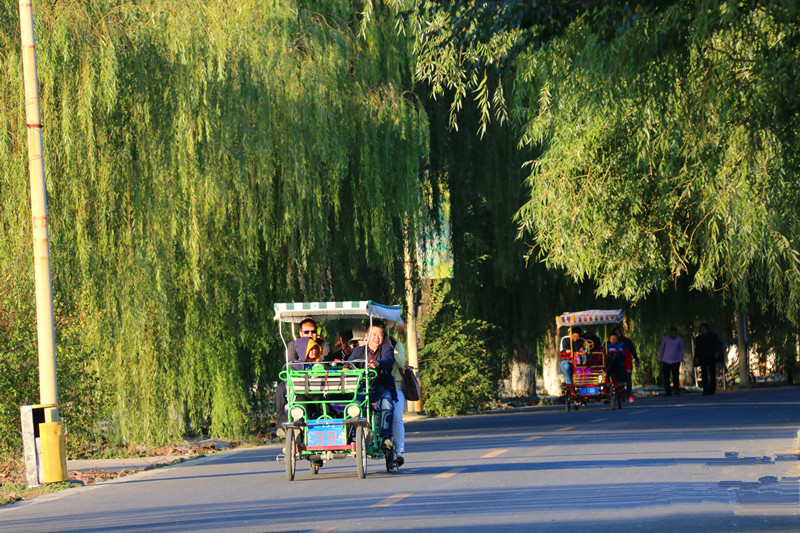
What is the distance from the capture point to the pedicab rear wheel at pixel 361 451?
13672mm

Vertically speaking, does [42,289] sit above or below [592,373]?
above

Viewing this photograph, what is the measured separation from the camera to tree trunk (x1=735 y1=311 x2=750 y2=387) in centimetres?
3878

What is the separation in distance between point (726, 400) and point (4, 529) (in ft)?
73.8

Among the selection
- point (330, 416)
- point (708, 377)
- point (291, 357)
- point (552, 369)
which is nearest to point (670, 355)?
point (708, 377)

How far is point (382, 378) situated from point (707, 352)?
2120 centimetres

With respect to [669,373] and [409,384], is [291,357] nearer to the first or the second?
[409,384]

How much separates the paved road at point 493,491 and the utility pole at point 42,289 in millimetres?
868

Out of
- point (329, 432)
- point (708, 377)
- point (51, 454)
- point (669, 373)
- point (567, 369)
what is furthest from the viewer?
point (669, 373)

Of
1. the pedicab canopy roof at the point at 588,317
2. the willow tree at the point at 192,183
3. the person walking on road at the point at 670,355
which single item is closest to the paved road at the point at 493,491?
the willow tree at the point at 192,183

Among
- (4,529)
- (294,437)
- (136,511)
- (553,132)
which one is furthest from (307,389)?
(553,132)

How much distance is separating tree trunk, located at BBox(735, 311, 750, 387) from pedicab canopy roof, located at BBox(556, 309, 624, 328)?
422 inches

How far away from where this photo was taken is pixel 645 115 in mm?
16641

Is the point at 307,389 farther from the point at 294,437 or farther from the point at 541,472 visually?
the point at 541,472

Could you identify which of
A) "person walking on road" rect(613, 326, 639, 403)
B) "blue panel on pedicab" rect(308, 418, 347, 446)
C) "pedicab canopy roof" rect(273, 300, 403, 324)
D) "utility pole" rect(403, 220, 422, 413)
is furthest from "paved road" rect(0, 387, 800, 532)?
"person walking on road" rect(613, 326, 639, 403)
